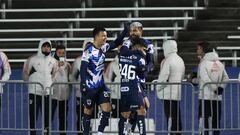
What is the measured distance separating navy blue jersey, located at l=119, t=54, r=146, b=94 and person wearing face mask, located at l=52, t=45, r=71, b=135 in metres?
2.54

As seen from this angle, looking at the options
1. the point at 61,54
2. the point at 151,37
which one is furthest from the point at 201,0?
the point at 61,54

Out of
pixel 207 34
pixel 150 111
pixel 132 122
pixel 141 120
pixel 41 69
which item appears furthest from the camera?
pixel 207 34

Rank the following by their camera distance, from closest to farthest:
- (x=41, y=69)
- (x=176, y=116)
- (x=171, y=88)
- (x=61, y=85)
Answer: (x=171, y=88) → (x=176, y=116) → (x=61, y=85) → (x=41, y=69)

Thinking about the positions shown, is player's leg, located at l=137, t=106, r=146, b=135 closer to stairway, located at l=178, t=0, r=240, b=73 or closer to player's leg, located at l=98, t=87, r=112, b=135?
player's leg, located at l=98, t=87, r=112, b=135

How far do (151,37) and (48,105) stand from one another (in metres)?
9.01

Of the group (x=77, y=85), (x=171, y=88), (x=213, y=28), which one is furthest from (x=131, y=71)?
(x=213, y=28)

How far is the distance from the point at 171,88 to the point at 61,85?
2.14m

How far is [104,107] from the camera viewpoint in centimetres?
1577

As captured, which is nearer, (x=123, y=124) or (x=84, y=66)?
(x=84, y=66)

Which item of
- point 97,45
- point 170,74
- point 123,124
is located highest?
point 97,45

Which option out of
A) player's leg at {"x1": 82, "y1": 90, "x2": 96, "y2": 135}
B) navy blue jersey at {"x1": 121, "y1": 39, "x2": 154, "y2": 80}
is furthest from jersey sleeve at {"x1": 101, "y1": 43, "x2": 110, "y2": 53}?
player's leg at {"x1": 82, "y1": 90, "x2": 96, "y2": 135}

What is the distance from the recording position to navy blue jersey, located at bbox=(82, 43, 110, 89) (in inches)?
622

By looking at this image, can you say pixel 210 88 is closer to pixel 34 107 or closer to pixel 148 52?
pixel 148 52

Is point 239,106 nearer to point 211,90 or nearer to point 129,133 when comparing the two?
point 211,90
